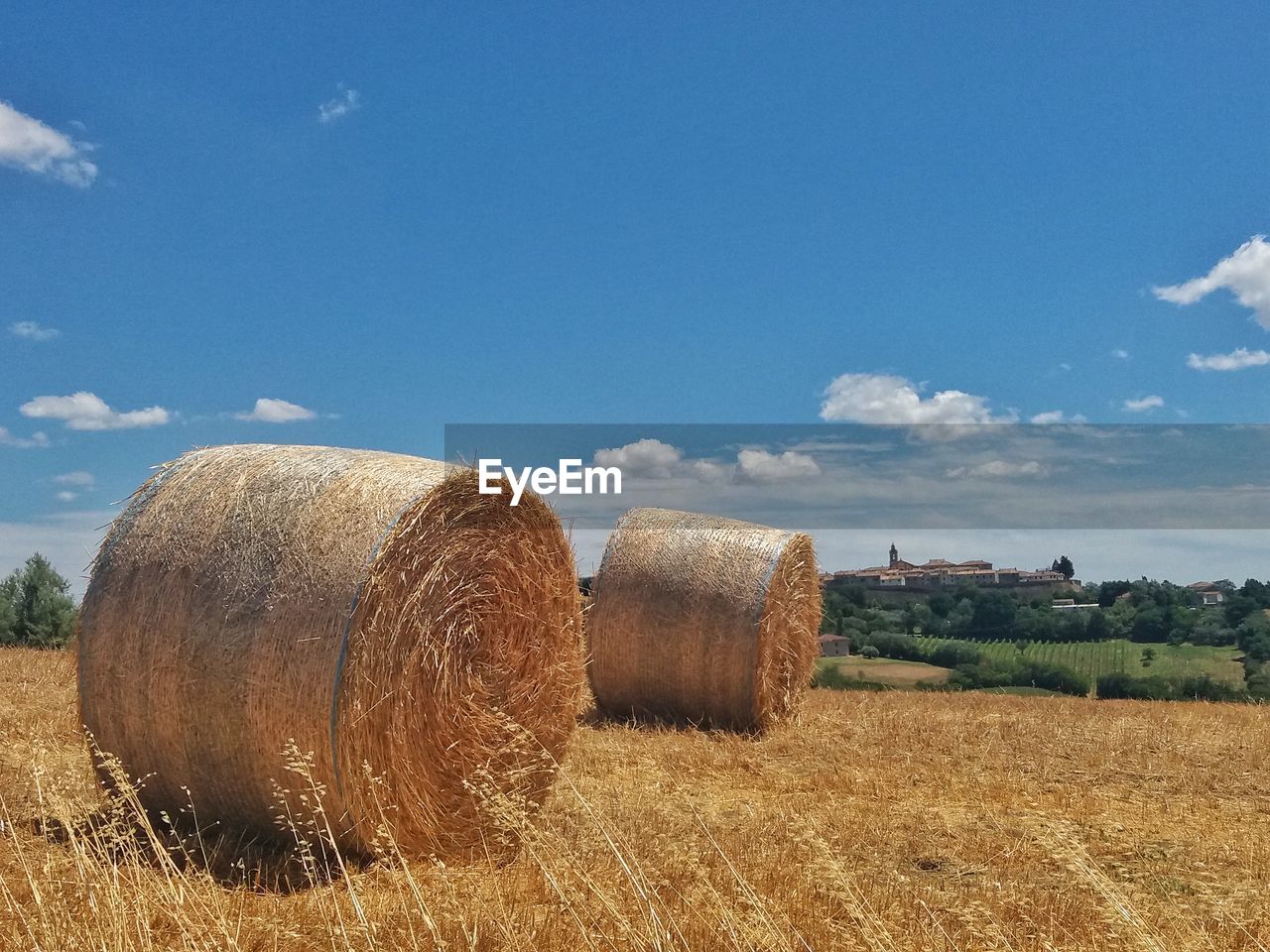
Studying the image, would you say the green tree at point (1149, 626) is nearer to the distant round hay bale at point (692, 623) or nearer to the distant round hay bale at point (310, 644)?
the distant round hay bale at point (692, 623)

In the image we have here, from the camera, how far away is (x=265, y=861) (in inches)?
213

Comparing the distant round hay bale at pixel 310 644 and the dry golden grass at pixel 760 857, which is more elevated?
the distant round hay bale at pixel 310 644

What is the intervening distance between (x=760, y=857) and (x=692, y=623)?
5.64 metres

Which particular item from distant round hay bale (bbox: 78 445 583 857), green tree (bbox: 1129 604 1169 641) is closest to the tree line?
green tree (bbox: 1129 604 1169 641)

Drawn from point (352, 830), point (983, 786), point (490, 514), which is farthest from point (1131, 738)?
point (352, 830)

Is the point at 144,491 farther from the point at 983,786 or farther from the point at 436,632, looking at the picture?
the point at 983,786

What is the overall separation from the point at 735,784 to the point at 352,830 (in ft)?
12.8

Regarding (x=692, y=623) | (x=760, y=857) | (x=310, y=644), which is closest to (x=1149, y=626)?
(x=692, y=623)

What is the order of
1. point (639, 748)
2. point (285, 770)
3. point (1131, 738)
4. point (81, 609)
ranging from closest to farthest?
1. point (285, 770)
2. point (81, 609)
3. point (639, 748)
4. point (1131, 738)

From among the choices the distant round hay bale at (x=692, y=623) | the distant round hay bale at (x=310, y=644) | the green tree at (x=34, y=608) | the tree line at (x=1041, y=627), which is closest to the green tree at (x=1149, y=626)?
the tree line at (x=1041, y=627)

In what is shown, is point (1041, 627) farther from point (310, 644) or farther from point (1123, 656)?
point (310, 644)

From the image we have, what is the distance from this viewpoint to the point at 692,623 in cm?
1131

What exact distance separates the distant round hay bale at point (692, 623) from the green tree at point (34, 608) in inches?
457

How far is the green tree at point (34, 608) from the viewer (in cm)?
1834
